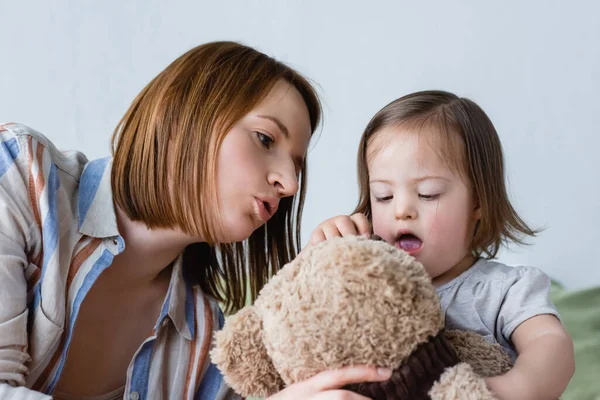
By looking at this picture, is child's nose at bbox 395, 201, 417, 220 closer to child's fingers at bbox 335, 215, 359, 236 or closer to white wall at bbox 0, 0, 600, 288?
child's fingers at bbox 335, 215, 359, 236

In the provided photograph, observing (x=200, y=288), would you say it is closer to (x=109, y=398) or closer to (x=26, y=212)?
(x=109, y=398)

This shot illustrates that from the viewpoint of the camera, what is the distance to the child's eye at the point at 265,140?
1.08 metres

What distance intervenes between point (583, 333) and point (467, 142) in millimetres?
804

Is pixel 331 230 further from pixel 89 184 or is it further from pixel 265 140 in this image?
pixel 89 184

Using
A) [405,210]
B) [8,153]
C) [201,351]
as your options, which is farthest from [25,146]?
[405,210]

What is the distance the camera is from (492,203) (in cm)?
104

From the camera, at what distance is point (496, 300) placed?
95 cm

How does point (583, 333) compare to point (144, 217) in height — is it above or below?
below

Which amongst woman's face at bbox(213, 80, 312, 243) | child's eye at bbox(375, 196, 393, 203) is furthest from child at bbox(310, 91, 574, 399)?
woman's face at bbox(213, 80, 312, 243)

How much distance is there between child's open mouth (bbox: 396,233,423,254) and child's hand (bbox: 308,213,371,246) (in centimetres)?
9

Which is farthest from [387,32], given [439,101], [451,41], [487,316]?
[487,316]

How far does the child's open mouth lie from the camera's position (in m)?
0.98

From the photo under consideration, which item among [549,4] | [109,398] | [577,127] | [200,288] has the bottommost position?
[109,398]

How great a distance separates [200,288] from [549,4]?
1.20 meters
